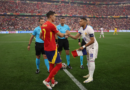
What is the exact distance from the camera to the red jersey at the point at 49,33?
3160 millimetres

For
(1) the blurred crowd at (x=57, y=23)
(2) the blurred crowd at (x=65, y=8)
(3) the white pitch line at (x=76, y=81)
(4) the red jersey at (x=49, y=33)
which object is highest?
(2) the blurred crowd at (x=65, y=8)

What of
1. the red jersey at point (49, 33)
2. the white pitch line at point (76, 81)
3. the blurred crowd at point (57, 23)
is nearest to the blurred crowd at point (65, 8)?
the blurred crowd at point (57, 23)

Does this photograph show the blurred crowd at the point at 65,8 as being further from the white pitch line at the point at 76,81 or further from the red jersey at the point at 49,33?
the red jersey at the point at 49,33

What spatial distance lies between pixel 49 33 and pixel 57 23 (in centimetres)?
4250

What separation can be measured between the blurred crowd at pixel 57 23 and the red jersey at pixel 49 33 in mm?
37528

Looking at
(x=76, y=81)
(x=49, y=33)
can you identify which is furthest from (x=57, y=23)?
(x=49, y=33)

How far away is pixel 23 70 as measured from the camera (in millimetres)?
5305

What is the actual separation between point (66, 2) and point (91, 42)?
56.1m

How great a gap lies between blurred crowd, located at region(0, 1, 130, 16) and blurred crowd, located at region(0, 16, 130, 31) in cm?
305

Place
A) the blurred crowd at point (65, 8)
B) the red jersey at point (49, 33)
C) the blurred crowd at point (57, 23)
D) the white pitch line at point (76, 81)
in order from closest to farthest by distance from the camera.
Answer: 1. the red jersey at point (49, 33)
2. the white pitch line at point (76, 81)
3. the blurred crowd at point (57, 23)
4. the blurred crowd at point (65, 8)

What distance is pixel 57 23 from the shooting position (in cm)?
4488

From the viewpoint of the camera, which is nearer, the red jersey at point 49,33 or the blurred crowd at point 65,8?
the red jersey at point 49,33

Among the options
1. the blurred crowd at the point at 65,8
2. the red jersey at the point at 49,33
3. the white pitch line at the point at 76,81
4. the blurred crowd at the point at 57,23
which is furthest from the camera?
the blurred crowd at the point at 65,8

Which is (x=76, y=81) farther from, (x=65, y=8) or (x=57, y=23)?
(x=65, y=8)
